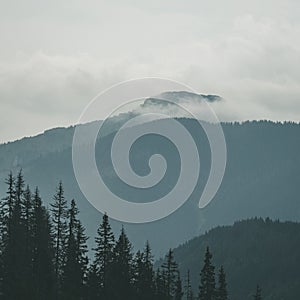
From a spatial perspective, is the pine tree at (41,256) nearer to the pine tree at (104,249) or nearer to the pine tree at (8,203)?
the pine tree at (8,203)

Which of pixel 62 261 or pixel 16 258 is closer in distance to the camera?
pixel 16 258

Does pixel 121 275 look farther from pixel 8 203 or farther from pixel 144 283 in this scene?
pixel 8 203

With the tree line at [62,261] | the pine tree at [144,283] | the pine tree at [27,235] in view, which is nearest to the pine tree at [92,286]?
the tree line at [62,261]

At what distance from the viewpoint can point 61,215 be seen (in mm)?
71688

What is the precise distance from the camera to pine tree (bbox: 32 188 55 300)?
60.0 m

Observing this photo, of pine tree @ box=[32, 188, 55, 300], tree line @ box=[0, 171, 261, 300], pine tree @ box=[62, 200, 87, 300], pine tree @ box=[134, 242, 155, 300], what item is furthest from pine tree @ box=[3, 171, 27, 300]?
pine tree @ box=[134, 242, 155, 300]

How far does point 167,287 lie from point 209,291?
24.9 feet

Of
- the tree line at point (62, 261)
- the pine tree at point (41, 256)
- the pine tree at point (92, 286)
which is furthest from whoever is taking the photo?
the pine tree at point (92, 286)

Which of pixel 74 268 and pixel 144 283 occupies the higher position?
pixel 74 268

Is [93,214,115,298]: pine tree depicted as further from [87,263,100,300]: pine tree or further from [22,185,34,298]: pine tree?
[22,185,34,298]: pine tree

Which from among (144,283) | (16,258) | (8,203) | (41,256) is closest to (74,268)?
(41,256)

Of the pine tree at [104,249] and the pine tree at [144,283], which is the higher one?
the pine tree at [104,249]

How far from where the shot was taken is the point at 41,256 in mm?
64562

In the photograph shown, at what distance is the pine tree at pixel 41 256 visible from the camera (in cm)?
6003
